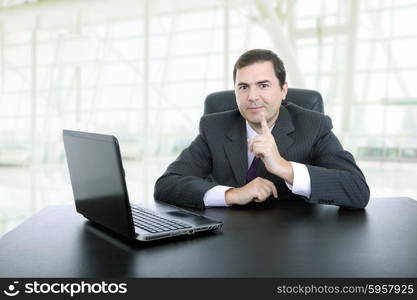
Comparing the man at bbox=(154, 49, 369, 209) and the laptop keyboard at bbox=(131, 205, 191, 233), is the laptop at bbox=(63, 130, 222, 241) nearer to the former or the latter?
the laptop keyboard at bbox=(131, 205, 191, 233)

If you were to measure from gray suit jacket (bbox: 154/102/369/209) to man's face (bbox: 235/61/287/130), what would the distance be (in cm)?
11

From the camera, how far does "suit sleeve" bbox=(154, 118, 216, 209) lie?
1.83 meters

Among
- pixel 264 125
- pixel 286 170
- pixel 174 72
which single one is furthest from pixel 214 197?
pixel 174 72

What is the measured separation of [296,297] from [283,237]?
1.26 ft

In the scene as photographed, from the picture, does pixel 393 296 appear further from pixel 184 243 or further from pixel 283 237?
pixel 184 243

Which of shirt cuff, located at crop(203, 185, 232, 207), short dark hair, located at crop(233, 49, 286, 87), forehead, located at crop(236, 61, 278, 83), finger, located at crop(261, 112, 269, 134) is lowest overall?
shirt cuff, located at crop(203, 185, 232, 207)

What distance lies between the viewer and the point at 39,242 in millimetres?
1223

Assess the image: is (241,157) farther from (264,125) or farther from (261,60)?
(261,60)

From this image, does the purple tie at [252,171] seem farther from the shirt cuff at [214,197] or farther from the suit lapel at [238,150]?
the shirt cuff at [214,197]

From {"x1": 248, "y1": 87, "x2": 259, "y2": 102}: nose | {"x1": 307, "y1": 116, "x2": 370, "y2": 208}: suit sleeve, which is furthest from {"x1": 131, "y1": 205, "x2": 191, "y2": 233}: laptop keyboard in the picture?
{"x1": 248, "y1": 87, "x2": 259, "y2": 102}: nose

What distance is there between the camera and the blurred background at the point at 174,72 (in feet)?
33.1

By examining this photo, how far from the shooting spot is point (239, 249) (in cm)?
112

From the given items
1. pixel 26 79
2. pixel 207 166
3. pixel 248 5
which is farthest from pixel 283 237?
pixel 26 79

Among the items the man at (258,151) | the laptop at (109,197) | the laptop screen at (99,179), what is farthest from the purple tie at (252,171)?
the laptop screen at (99,179)
